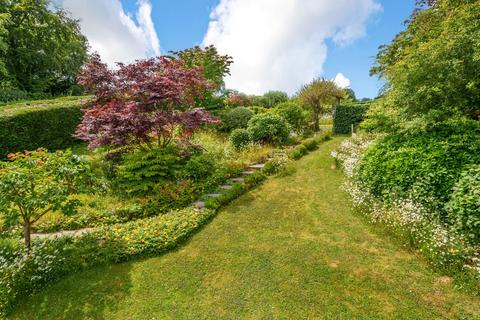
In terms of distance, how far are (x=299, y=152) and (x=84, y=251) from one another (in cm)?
932

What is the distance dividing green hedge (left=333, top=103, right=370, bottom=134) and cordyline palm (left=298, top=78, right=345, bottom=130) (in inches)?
78.2

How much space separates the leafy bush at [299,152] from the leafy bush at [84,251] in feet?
21.4

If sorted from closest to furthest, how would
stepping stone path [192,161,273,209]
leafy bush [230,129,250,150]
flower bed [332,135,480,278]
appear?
flower bed [332,135,480,278] → stepping stone path [192,161,273,209] → leafy bush [230,129,250,150]

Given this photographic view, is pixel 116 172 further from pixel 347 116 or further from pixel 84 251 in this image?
pixel 347 116

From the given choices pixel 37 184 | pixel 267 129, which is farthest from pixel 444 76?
pixel 37 184

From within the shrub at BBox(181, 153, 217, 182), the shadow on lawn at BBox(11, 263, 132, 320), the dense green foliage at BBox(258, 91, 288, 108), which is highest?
the dense green foliage at BBox(258, 91, 288, 108)

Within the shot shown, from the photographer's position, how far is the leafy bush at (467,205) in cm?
439

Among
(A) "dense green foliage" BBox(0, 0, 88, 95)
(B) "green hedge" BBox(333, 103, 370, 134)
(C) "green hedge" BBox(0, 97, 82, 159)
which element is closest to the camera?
(C) "green hedge" BBox(0, 97, 82, 159)

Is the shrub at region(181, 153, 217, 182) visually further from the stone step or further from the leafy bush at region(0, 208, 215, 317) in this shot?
the leafy bush at region(0, 208, 215, 317)

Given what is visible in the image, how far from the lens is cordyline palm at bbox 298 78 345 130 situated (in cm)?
1869

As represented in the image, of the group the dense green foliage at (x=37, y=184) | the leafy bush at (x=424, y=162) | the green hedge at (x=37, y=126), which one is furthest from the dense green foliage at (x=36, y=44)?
the leafy bush at (x=424, y=162)

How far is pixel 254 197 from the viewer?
7.82 m

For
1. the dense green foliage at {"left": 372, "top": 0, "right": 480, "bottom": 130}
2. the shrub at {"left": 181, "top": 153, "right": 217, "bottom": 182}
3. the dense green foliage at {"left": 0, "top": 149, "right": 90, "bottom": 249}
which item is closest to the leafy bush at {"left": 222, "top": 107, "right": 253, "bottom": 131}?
the shrub at {"left": 181, "top": 153, "right": 217, "bottom": 182}

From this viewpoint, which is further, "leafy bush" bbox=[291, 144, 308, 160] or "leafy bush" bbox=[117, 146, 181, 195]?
"leafy bush" bbox=[291, 144, 308, 160]
